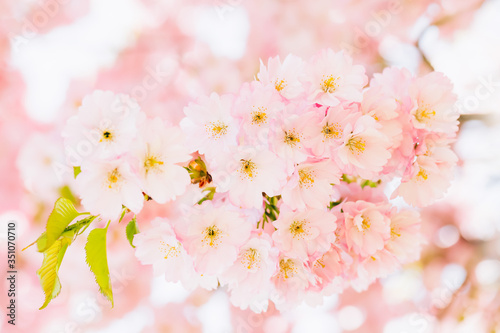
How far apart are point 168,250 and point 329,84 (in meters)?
0.29

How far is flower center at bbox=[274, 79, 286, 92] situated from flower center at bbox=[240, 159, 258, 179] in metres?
0.10

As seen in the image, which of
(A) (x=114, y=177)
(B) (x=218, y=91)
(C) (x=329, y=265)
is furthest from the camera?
(B) (x=218, y=91)

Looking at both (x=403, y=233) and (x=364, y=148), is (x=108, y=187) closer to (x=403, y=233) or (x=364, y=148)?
(x=364, y=148)

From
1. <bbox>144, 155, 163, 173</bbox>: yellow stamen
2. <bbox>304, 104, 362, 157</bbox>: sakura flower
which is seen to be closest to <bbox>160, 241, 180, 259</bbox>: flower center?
<bbox>144, 155, 163, 173</bbox>: yellow stamen

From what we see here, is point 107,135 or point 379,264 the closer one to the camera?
point 107,135

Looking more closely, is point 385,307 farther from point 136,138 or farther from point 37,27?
point 37,27

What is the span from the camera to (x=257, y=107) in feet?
1.57

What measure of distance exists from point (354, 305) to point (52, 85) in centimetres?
92

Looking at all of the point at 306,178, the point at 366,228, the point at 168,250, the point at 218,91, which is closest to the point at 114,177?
the point at 168,250

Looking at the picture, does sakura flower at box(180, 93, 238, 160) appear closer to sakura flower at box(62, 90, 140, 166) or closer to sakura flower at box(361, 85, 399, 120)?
sakura flower at box(62, 90, 140, 166)

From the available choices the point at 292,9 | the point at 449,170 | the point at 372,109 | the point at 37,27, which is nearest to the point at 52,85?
the point at 37,27

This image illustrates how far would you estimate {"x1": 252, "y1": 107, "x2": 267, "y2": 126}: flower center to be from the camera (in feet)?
1.57

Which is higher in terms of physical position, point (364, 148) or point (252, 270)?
point (364, 148)

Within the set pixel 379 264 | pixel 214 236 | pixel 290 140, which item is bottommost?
pixel 379 264
